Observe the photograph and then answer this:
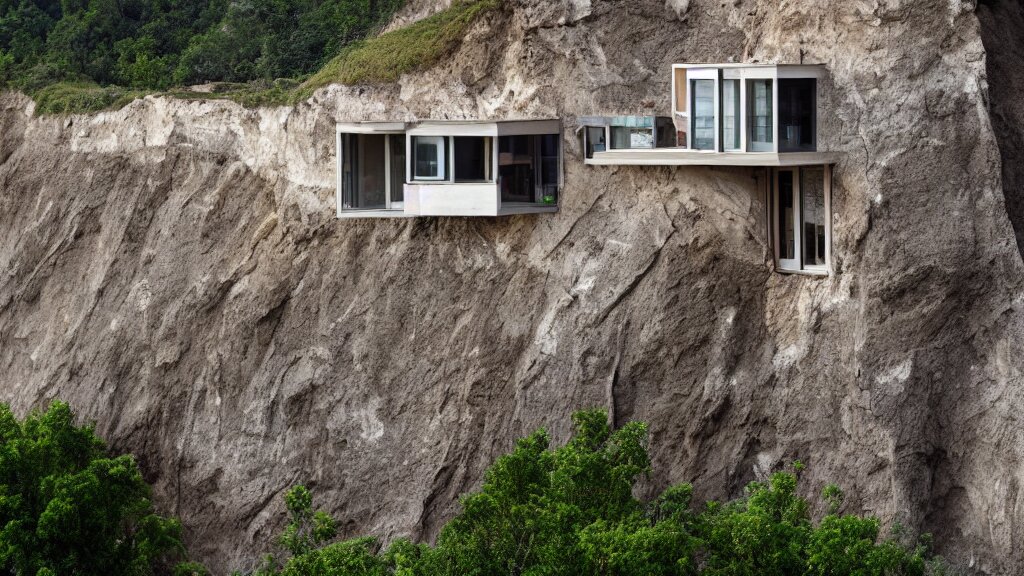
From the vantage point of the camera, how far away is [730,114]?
32.2 m

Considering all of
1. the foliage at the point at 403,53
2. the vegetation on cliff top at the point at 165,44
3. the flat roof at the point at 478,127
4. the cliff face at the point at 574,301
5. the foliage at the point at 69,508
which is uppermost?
the vegetation on cliff top at the point at 165,44

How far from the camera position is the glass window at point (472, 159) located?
34531 mm

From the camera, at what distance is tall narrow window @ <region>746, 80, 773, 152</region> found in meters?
31.9

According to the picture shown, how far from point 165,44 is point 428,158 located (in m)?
19.1

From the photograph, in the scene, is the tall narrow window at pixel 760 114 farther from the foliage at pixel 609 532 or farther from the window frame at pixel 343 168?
the window frame at pixel 343 168

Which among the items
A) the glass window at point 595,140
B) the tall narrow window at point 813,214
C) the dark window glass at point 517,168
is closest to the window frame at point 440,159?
the dark window glass at point 517,168

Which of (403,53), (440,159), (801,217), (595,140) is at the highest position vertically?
(403,53)

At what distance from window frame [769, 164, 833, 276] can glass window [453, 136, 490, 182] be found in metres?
5.86

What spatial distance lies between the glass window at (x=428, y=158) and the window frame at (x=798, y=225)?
22.3 feet

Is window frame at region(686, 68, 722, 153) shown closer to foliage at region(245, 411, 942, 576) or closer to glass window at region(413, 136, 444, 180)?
glass window at region(413, 136, 444, 180)

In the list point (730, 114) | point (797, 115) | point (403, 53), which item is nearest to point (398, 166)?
point (403, 53)

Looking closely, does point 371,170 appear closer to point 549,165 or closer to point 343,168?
point 343,168

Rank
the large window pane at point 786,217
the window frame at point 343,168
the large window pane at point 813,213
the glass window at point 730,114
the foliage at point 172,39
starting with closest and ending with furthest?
the glass window at point 730,114
the large window pane at point 813,213
the large window pane at point 786,217
the window frame at point 343,168
the foliage at point 172,39

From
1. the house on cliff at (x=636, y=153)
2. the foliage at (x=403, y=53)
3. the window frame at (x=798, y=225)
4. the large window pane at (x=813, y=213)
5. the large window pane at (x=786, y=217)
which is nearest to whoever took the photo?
the house on cliff at (x=636, y=153)
